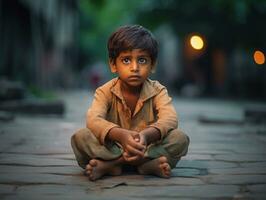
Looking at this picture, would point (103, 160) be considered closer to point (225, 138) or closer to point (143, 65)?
point (143, 65)

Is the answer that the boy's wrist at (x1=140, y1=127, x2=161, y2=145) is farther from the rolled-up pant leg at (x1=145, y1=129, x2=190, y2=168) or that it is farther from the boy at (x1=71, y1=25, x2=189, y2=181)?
the rolled-up pant leg at (x1=145, y1=129, x2=190, y2=168)

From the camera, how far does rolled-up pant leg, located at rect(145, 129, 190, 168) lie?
346cm

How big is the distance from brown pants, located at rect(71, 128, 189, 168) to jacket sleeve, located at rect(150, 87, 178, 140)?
89 millimetres

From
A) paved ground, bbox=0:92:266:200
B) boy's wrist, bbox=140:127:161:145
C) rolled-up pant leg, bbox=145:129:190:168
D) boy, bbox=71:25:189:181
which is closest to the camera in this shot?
paved ground, bbox=0:92:266:200

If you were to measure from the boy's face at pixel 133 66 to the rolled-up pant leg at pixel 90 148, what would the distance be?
0.42 metres

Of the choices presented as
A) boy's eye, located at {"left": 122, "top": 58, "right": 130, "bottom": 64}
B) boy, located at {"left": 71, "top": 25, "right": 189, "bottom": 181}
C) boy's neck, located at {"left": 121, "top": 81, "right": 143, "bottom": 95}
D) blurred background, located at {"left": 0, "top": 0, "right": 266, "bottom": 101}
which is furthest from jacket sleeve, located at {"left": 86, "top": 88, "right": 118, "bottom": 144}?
blurred background, located at {"left": 0, "top": 0, "right": 266, "bottom": 101}

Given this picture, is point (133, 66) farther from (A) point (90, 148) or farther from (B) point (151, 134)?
(A) point (90, 148)

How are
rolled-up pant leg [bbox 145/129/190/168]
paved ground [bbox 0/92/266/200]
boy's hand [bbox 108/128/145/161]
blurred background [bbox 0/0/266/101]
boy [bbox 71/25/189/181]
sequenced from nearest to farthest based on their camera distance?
paved ground [bbox 0/92/266/200] → boy's hand [bbox 108/128/145/161] → boy [bbox 71/25/189/181] → rolled-up pant leg [bbox 145/129/190/168] → blurred background [bbox 0/0/266/101]

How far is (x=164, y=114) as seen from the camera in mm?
3514

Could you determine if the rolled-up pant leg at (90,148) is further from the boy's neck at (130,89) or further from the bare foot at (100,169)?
the boy's neck at (130,89)

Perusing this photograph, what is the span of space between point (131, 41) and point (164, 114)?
52 centimetres

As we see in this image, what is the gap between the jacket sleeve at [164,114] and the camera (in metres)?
3.40

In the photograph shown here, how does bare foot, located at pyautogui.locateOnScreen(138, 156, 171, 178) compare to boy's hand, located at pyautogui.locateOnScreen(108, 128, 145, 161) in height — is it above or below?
below

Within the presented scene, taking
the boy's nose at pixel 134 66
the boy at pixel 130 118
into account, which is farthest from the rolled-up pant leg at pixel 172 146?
the boy's nose at pixel 134 66
